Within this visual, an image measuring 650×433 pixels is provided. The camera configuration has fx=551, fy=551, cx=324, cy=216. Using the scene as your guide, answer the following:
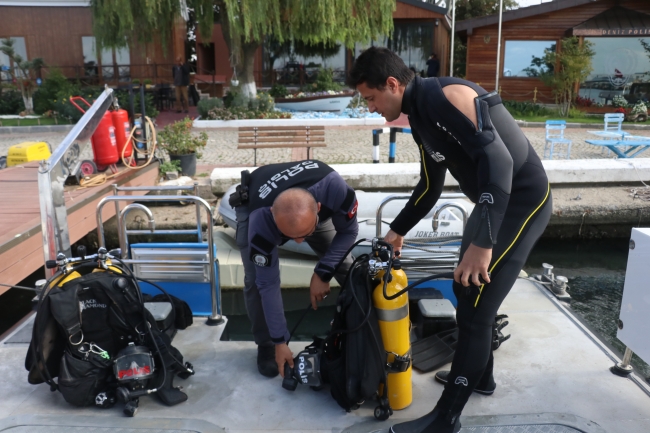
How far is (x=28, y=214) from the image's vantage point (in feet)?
17.6

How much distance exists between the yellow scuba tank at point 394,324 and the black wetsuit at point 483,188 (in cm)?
26

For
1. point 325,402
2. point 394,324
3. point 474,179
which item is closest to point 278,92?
point 325,402

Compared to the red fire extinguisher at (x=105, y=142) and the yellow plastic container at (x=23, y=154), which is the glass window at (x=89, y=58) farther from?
the red fire extinguisher at (x=105, y=142)

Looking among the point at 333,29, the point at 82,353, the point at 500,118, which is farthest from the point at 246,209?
the point at 333,29

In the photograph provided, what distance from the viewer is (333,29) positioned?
1473 centimetres

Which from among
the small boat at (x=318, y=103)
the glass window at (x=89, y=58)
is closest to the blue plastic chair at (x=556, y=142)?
the small boat at (x=318, y=103)

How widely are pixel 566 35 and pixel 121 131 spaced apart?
16.2 metres

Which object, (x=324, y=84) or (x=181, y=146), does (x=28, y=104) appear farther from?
(x=181, y=146)

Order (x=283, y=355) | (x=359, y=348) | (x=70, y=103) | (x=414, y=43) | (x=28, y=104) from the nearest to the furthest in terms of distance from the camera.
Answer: (x=359, y=348) → (x=283, y=355) → (x=70, y=103) → (x=28, y=104) → (x=414, y=43)

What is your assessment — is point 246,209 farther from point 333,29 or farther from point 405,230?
point 333,29

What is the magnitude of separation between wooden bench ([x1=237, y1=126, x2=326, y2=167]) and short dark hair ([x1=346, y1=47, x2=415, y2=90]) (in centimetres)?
697

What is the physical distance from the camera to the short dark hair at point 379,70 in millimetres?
2285

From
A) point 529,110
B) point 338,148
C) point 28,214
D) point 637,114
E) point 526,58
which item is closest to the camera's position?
point 28,214

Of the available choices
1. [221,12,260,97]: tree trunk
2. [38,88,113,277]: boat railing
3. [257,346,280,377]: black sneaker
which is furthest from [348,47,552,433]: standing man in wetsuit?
[221,12,260,97]: tree trunk
